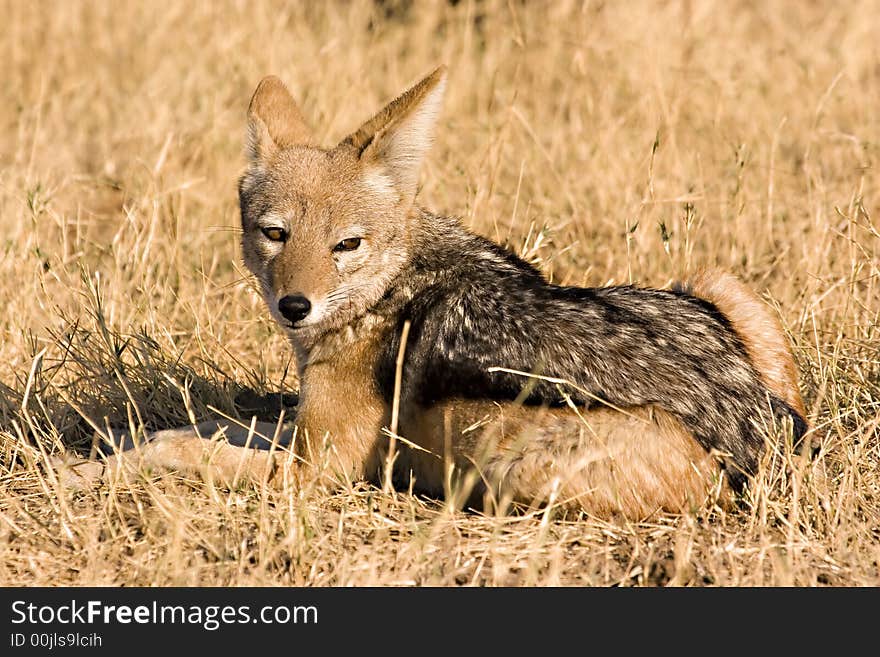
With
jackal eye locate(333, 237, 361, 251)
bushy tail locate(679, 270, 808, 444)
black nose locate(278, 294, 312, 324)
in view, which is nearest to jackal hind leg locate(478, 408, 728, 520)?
bushy tail locate(679, 270, 808, 444)

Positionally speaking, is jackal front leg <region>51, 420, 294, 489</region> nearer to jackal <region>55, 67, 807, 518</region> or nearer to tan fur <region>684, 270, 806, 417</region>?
jackal <region>55, 67, 807, 518</region>

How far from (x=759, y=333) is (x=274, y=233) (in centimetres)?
223

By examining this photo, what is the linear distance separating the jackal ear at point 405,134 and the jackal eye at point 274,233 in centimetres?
51

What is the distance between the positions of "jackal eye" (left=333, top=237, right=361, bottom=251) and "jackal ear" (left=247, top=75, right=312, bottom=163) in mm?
707

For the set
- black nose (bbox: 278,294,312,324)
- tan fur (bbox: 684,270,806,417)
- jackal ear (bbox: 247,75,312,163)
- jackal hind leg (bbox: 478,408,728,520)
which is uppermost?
jackal ear (bbox: 247,75,312,163)

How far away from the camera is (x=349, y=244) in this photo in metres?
4.82

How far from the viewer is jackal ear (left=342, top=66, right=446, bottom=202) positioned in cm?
490

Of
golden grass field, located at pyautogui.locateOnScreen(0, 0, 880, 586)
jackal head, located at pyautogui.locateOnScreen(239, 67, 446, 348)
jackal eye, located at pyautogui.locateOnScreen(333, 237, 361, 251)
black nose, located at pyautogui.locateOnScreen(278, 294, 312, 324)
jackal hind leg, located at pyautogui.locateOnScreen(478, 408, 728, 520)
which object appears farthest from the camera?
jackal eye, located at pyautogui.locateOnScreen(333, 237, 361, 251)

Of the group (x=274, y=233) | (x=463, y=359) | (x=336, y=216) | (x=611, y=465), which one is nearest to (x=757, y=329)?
(x=611, y=465)

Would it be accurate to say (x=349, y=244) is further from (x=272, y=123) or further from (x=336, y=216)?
(x=272, y=123)

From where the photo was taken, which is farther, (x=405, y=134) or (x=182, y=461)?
(x=405, y=134)
